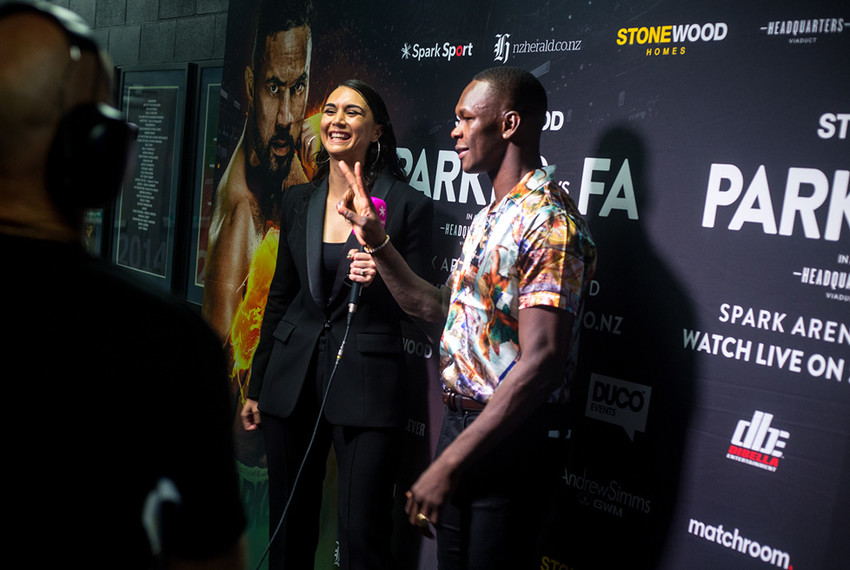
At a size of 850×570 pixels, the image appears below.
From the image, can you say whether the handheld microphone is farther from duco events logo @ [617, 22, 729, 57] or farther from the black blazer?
duco events logo @ [617, 22, 729, 57]

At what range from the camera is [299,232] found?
102 inches

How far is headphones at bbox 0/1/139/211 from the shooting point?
784mm

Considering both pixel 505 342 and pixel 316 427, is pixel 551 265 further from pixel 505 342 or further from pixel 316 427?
pixel 316 427

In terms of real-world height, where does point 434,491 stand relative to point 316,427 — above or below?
above

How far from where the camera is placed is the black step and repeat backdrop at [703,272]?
1812 millimetres

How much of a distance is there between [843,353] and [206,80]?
3824 mm

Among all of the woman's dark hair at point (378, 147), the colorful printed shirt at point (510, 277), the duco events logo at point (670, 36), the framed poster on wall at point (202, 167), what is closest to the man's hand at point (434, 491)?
the colorful printed shirt at point (510, 277)

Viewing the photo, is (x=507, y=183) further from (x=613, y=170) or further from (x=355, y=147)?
(x=355, y=147)

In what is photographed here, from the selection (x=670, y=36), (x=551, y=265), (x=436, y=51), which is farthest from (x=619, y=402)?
(x=436, y=51)

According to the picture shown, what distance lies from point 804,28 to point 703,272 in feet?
2.19

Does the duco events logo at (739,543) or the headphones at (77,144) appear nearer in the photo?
the headphones at (77,144)

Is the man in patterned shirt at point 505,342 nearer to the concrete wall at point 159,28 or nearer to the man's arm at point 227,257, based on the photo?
the man's arm at point 227,257

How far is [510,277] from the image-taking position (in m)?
1.80

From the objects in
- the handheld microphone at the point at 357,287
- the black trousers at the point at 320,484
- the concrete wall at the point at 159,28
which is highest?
the concrete wall at the point at 159,28
